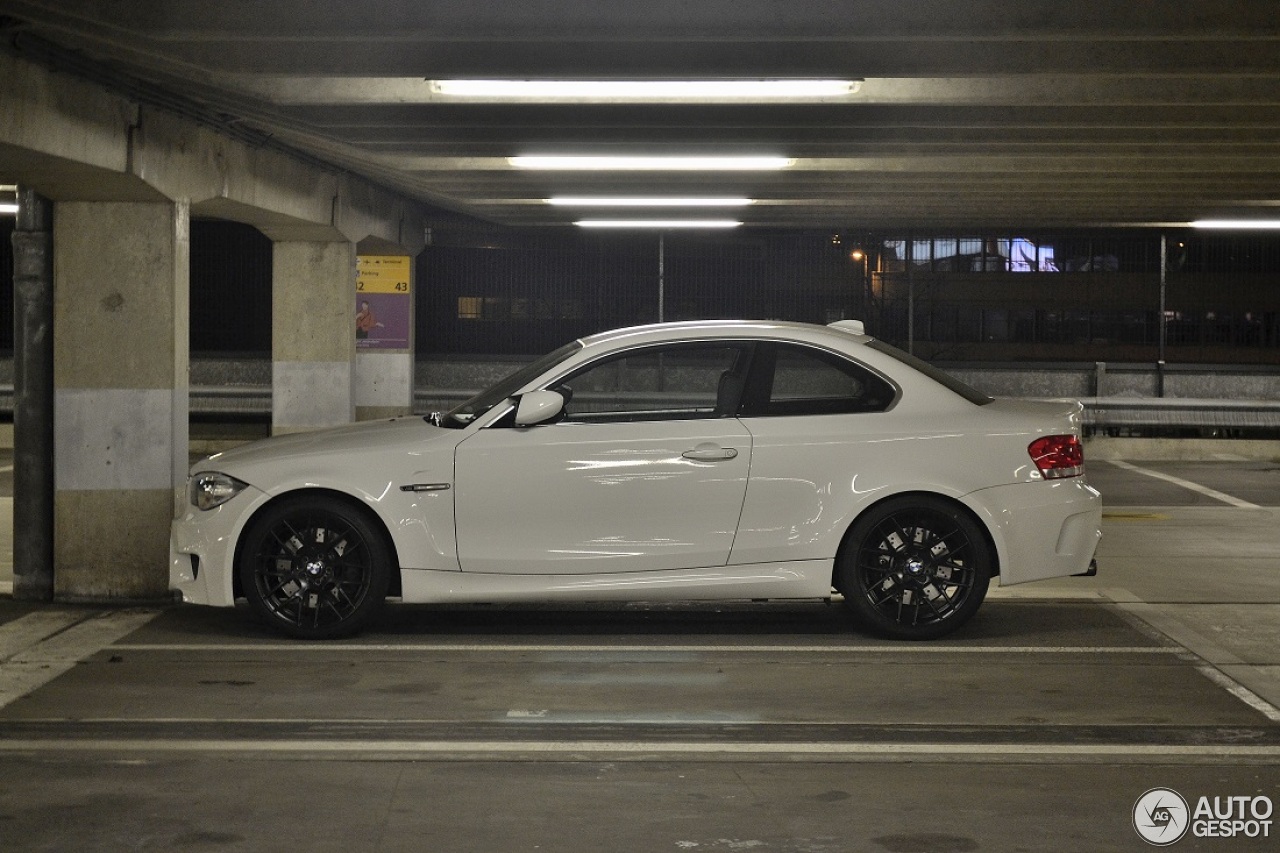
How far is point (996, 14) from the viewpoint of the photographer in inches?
315

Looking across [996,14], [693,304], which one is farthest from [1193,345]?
[996,14]

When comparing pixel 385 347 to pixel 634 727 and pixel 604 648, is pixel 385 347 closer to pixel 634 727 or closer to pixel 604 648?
pixel 604 648

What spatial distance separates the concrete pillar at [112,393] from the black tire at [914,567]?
14.5 feet

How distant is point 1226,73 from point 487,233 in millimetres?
15739

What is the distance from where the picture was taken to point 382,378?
22219 mm

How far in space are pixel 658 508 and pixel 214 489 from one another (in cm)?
228

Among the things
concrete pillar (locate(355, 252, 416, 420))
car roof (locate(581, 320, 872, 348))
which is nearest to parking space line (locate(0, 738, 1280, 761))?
car roof (locate(581, 320, 872, 348))

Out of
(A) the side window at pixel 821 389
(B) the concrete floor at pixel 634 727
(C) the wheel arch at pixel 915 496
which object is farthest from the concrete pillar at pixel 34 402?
(C) the wheel arch at pixel 915 496

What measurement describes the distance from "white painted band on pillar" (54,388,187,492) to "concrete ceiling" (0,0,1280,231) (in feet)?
6.45

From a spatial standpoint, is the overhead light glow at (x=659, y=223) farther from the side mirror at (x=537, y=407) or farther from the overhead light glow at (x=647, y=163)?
the side mirror at (x=537, y=407)

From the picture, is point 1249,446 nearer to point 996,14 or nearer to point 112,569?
point 996,14

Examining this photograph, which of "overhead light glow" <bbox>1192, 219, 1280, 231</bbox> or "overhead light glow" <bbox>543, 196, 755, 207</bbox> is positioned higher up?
"overhead light glow" <bbox>1192, 219, 1280, 231</bbox>

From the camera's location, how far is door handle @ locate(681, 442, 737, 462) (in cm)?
779

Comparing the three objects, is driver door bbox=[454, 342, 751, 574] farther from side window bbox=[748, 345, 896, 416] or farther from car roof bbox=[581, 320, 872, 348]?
car roof bbox=[581, 320, 872, 348]
